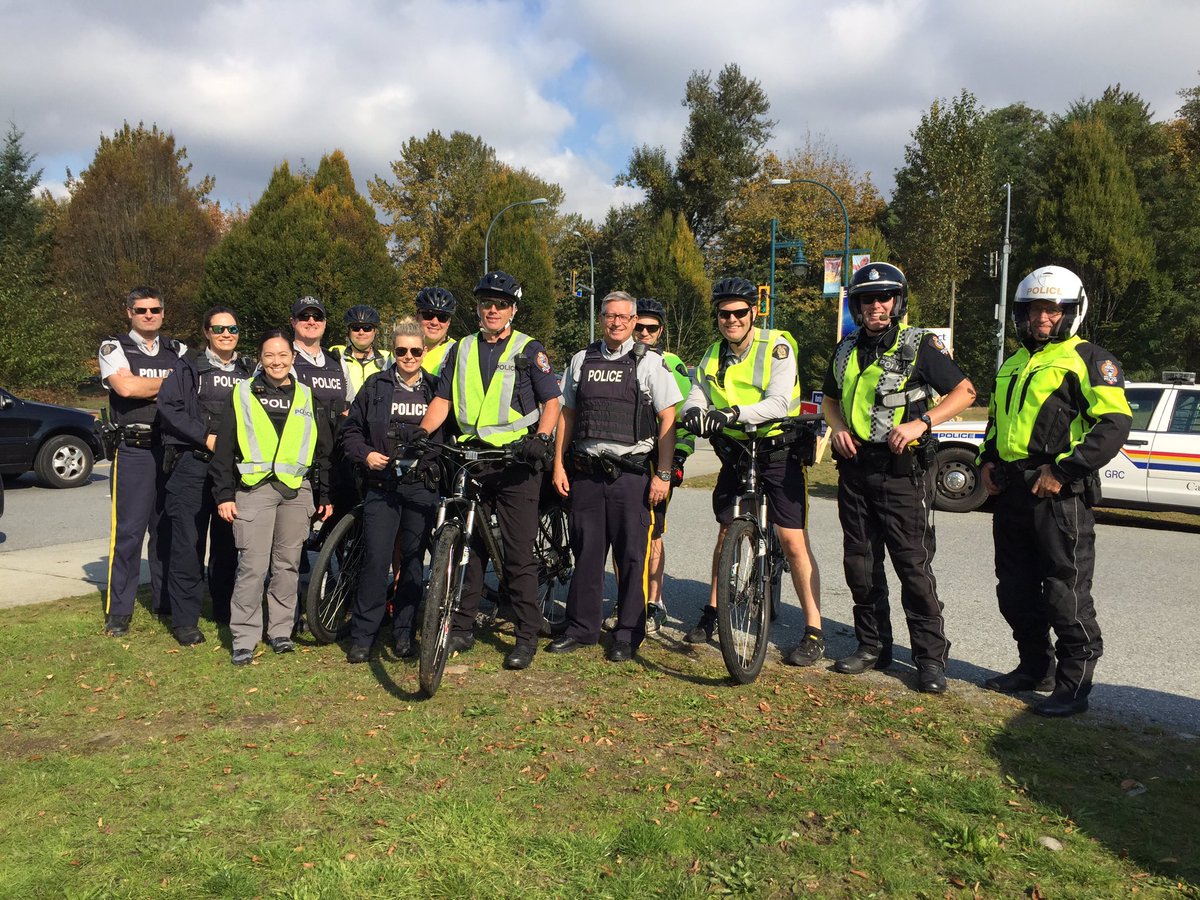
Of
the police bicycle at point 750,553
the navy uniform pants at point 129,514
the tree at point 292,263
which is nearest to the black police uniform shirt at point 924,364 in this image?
the police bicycle at point 750,553

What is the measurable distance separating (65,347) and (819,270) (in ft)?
114

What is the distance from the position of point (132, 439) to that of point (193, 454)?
45 centimetres

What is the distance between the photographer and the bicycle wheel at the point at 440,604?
4609 millimetres

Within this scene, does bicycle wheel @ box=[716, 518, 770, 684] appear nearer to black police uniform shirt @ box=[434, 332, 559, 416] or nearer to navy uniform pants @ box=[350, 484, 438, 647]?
black police uniform shirt @ box=[434, 332, 559, 416]

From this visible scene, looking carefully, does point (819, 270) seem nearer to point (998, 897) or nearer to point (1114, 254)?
point (1114, 254)

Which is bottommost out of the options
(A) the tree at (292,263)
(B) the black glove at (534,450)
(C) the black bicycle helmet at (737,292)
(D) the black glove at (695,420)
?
(B) the black glove at (534,450)

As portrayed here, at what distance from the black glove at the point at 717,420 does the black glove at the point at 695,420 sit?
0.7 inches

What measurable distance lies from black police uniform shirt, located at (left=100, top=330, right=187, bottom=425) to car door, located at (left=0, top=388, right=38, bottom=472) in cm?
817

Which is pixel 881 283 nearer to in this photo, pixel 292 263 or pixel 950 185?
pixel 950 185

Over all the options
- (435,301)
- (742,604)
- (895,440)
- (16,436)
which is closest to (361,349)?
(435,301)

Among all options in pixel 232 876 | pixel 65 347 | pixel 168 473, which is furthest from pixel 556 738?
pixel 65 347

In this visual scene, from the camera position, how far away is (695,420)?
518 centimetres

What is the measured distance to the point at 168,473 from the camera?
596 centimetres

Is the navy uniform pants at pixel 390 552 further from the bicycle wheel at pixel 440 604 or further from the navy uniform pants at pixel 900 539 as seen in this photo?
the navy uniform pants at pixel 900 539
